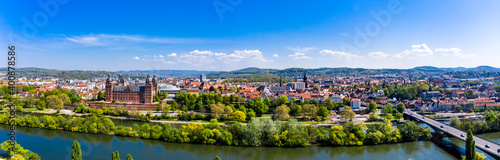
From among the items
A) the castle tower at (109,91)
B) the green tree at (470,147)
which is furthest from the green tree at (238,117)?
the castle tower at (109,91)

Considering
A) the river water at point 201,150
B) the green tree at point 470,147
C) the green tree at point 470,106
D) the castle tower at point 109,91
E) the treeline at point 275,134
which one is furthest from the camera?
the castle tower at point 109,91

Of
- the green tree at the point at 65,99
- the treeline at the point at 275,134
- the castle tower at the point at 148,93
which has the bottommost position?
the treeline at the point at 275,134

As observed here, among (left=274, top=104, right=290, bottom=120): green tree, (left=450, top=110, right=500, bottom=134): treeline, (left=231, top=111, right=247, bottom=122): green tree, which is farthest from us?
(left=274, top=104, right=290, bottom=120): green tree

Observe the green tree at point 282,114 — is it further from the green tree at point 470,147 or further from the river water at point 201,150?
the green tree at point 470,147

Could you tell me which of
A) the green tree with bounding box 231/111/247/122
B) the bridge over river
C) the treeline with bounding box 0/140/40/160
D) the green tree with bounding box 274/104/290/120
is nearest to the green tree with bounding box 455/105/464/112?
the bridge over river

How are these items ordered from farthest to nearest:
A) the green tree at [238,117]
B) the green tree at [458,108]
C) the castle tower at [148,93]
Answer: the castle tower at [148,93] → the green tree at [458,108] → the green tree at [238,117]

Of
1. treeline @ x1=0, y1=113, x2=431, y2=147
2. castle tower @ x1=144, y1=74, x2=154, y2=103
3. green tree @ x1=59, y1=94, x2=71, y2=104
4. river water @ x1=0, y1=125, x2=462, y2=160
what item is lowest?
river water @ x1=0, y1=125, x2=462, y2=160

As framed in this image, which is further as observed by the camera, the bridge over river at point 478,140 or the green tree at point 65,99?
the green tree at point 65,99

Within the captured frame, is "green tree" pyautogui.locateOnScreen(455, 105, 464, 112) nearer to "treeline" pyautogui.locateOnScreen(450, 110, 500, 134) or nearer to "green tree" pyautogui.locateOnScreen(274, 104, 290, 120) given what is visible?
"treeline" pyautogui.locateOnScreen(450, 110, 500, 134)

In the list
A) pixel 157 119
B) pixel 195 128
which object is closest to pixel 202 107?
pixel 157 119

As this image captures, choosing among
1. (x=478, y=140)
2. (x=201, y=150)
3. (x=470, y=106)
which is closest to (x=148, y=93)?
(x=201, y=150)
